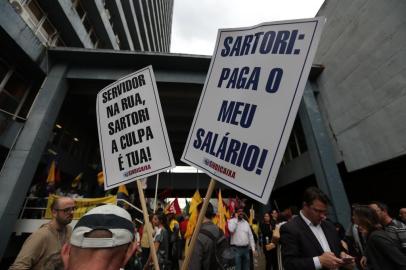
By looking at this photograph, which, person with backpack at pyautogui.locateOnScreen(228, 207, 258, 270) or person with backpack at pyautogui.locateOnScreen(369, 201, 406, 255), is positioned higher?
person with backpack at pyautogui.locateOnScreen(369, 201, 406, 255)

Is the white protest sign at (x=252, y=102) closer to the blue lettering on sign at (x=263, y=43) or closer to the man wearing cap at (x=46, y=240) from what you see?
the blue lettering on sign at (x=263, y=43)

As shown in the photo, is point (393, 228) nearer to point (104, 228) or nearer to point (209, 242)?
point (209, 242)

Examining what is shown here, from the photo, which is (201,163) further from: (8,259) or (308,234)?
(8,259)

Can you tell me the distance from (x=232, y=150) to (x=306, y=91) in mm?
11097

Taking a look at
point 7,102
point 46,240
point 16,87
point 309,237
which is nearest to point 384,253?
point 309,237

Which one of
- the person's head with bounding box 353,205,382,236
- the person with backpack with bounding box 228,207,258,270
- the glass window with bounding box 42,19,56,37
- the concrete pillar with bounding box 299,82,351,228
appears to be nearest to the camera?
the person's head with bounding box 353,205,382,236

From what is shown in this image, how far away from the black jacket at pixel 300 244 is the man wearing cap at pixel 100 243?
1.79m

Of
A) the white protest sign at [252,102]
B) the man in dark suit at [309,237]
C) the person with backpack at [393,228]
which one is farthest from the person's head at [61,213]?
the person with backpack at [393,228]

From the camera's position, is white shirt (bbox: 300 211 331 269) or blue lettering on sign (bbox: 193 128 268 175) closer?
blue lettering on sign (bbox: 193 128 268 175)

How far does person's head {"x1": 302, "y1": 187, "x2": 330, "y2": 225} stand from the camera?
2367 millimetres

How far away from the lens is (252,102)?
1.73m

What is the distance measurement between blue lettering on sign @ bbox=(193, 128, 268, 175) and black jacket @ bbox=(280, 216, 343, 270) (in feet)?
3.98

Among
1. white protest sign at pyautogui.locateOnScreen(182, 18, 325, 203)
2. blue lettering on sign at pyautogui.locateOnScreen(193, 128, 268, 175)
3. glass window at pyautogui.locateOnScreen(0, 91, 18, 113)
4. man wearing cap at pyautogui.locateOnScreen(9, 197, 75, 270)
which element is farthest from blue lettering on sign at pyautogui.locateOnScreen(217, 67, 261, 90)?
glass window at pyautogui.locateOnScreen(0, 91, 18, 113)

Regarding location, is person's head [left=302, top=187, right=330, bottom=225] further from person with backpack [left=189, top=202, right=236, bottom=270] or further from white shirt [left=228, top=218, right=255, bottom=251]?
white shirt [left=228, top=218, right=255, bottom=251]
